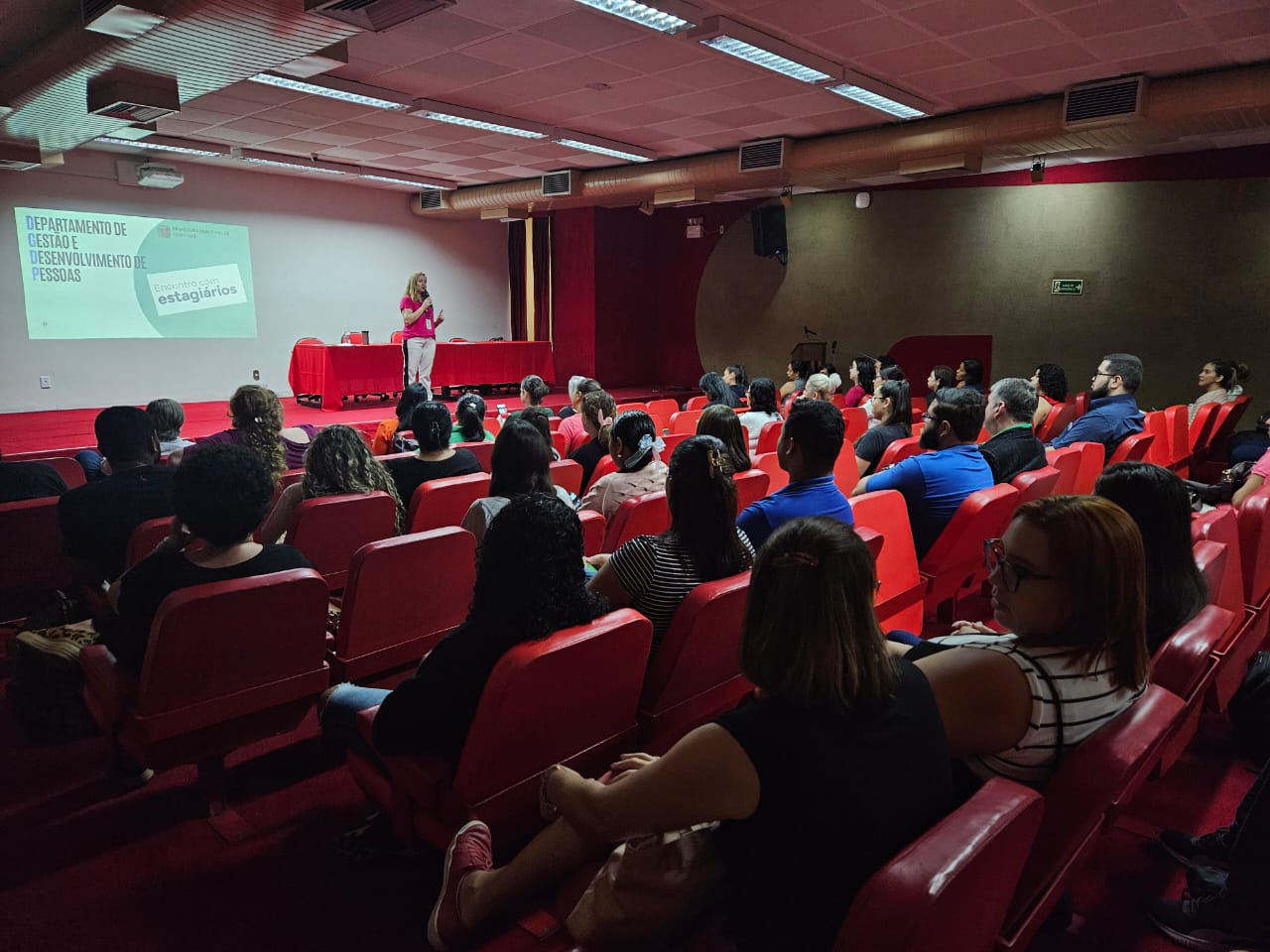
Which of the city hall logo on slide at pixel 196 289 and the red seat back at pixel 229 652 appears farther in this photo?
the city hall logo on slide at pixel 196 289

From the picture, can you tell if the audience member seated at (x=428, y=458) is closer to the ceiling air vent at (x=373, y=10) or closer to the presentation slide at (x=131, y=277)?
the ceiling air vent at (x=373, y=10)

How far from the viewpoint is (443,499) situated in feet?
10.5

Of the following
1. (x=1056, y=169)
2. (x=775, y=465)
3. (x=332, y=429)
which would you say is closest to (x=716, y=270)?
(x=1056, y=169)

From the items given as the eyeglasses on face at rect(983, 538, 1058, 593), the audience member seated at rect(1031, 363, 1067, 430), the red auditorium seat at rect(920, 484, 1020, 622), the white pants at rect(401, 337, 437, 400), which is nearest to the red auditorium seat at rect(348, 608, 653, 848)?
the eyeglasses on face at rect(983, 538, 1058, 593)

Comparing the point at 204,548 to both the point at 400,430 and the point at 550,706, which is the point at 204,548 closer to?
the point at 550,706

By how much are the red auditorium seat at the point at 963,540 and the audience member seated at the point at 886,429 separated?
1.27 m

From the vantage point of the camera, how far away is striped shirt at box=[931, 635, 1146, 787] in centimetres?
127

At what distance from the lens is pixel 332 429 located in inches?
118

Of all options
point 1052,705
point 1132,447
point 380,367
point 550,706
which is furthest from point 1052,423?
point 380,367

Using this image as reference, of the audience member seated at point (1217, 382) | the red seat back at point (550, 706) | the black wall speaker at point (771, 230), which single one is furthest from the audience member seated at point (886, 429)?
the black wall speaker at point (771, 230)

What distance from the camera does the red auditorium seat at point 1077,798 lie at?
1.19 metres

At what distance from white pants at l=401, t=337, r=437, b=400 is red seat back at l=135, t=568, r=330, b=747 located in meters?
8.25

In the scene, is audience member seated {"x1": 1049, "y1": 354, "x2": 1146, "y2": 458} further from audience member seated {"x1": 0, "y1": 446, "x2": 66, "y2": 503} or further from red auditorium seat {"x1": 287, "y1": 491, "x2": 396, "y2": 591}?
audience member seated {"x1": 0, "y1": 446, "x2": 66, "y2": 503}

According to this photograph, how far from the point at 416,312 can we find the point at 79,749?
7.87m
